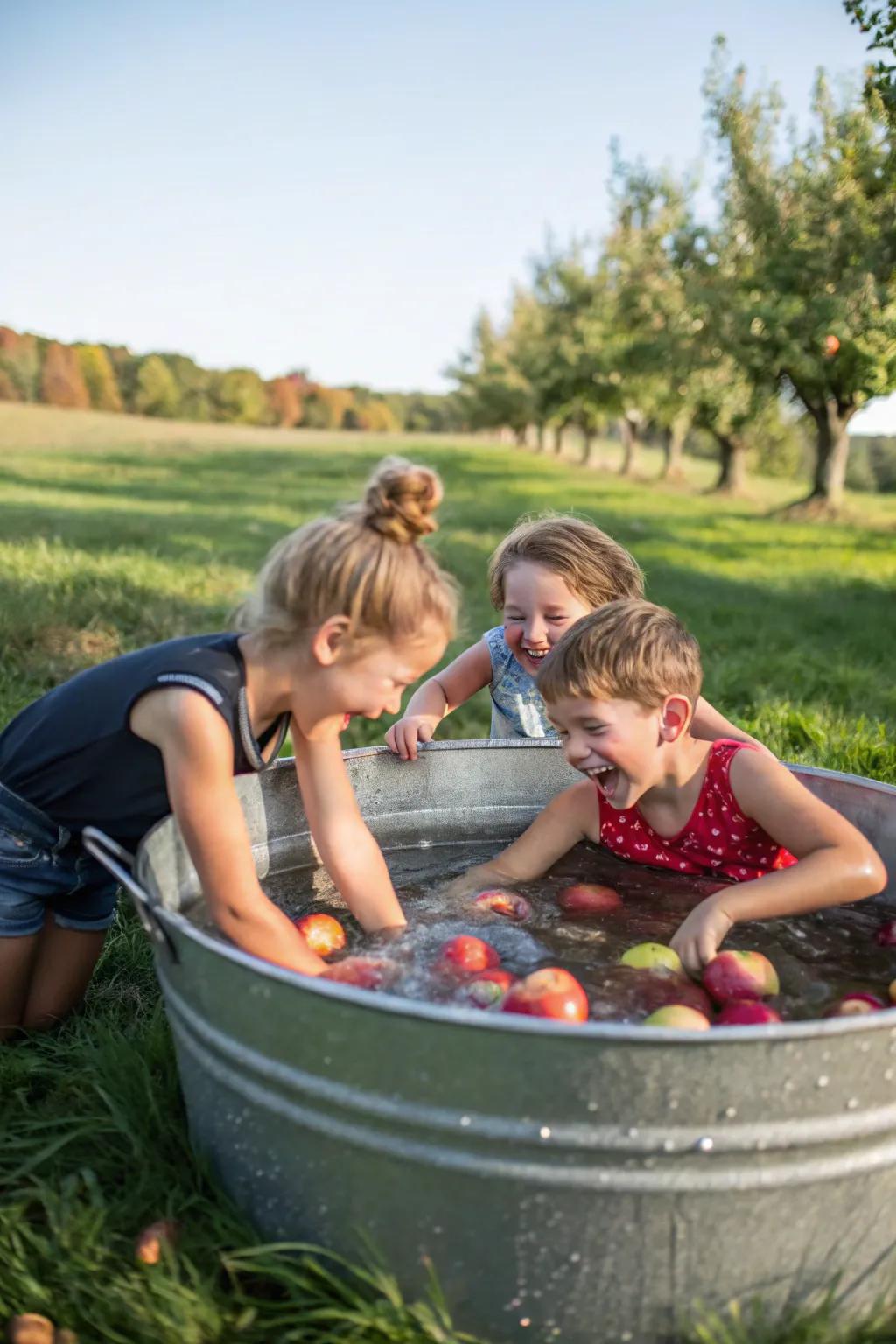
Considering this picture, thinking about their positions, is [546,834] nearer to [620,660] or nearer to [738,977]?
[620,660]

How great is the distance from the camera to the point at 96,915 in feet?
8.05

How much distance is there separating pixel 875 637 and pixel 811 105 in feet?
35.8

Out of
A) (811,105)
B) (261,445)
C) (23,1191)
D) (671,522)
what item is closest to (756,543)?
(671,522)

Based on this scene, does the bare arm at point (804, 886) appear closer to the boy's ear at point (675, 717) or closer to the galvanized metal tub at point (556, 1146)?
the boy's ear at point (675, 717)

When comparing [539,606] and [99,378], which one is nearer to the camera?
[539,606]

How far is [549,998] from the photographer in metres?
1.72

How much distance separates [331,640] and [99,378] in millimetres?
58074

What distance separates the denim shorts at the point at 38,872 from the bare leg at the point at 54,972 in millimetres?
26

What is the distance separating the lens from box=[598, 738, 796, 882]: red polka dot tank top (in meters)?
2.46

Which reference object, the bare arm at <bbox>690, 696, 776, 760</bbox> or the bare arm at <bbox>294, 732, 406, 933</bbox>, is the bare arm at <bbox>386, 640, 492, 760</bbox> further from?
the bare arm at <bbox>690, 696, 776, 760</bbox>

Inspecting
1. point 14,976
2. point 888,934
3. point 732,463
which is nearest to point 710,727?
point 888,934

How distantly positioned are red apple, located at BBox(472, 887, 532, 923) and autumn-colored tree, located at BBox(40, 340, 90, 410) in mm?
47807

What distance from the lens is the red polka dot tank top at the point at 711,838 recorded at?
246cm

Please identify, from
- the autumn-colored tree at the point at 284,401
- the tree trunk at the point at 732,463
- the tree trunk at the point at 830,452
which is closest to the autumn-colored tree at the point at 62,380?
the autumn-colored tree at the point at 284,401
